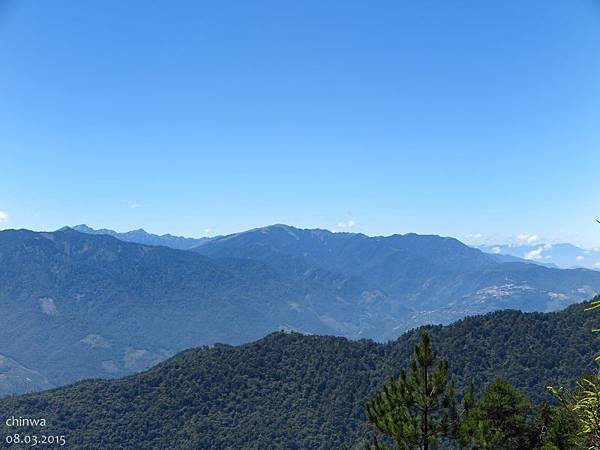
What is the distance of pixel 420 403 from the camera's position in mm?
24891

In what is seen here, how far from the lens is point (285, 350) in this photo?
7141 inches

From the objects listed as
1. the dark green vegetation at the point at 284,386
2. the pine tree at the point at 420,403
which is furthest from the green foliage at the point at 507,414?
the dark green vegetation at the point at 284,386

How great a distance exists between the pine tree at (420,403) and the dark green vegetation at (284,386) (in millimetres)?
116516

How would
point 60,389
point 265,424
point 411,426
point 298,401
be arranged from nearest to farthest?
point 411,426, point 265,424, point 298,401, point 60,389

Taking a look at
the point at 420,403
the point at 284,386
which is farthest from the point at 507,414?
the point at 284,386

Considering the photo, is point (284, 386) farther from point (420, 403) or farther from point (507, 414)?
point (420, 403)

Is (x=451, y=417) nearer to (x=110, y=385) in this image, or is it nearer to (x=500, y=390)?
(x=500, y=390)

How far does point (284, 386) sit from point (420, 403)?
5757 inches

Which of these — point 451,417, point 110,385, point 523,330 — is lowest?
point 110,385

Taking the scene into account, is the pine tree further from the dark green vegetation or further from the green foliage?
the dark green vegetation

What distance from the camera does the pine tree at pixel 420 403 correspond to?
24203 millimetres

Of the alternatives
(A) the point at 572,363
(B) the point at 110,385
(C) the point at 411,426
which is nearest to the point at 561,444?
(C) the point at 411,426

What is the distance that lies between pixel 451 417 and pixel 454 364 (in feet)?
471

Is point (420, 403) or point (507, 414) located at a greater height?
point (420, 403)
